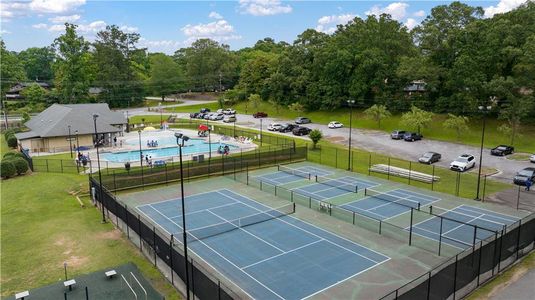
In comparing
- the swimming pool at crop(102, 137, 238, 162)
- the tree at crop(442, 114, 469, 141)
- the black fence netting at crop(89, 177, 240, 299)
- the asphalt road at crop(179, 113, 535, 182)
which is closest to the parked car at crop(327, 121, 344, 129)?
the asphalt road at crop(179, 113, 535, 182)

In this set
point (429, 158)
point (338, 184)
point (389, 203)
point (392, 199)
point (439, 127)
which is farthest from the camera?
point (439, 127)

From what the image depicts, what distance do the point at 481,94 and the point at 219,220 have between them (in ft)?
153

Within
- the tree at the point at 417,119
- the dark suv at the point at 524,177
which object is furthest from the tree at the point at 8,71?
the dark suv at the point at 524,177

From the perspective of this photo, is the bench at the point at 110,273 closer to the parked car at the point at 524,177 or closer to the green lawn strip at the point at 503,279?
the green lawn strip at the point at 503,279

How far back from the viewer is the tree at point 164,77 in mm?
105250

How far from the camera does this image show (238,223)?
78.6ft

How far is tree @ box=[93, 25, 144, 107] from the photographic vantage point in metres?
95.5

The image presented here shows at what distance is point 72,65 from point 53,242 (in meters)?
71.6

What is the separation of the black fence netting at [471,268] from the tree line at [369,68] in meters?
35.6

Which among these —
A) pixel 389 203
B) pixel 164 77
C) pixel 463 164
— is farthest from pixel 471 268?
pixel 164 77

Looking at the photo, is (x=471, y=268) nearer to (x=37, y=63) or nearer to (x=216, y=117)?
(x=216, y=117)

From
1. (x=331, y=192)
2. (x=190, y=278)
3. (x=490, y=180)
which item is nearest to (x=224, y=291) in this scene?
(x=190, y=278)

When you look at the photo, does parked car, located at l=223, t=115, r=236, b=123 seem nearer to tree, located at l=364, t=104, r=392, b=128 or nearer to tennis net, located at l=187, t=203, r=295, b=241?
tree, located at l=364, t=104, r=392, b=128

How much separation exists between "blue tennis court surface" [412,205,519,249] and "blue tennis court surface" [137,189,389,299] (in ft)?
15.5
